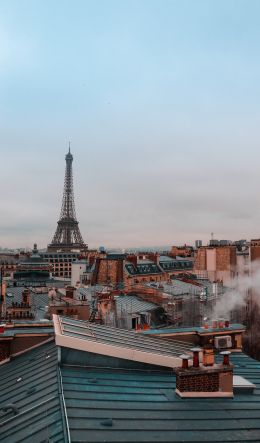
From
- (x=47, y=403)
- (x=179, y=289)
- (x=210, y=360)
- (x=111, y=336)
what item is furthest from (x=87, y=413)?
(x=179, y=289)

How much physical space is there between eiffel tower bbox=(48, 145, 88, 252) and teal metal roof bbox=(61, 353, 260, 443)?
525ft

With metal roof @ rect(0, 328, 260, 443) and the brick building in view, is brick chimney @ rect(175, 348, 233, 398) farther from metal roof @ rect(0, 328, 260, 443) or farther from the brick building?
the brick building

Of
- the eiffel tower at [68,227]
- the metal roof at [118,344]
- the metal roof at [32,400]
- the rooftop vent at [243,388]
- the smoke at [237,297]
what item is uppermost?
the eiffel tower at [68,227]

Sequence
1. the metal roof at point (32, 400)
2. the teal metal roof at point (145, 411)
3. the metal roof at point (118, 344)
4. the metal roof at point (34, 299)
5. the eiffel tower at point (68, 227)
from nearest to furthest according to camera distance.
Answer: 1. the metal roof at point (32, 400)
2. the teal metal roof at point (145, 411)
3. the metal roof at point (118, 344)
4. the metal roof at point (34, 299)
5. the eiffel tower at point (68, 227)

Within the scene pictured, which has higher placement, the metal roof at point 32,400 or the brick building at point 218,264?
the brick building at point 218,264

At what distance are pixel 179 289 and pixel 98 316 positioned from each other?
14.5 metres

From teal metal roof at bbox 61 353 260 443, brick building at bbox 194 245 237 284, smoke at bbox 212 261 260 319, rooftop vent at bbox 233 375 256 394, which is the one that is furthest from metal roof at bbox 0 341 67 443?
brick building at bbox 194 245 237 284

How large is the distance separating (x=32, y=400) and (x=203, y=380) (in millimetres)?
4074

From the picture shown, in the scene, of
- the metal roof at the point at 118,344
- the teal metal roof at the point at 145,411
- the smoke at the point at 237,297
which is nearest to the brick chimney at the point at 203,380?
the teal metal roof at the point at 145,411

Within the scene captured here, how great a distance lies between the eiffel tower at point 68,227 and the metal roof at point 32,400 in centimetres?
15777

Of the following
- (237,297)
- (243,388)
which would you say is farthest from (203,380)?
(237,297)

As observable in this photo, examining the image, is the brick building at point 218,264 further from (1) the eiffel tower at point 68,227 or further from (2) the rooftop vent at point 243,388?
(1) the eiffel tower at point 68,227

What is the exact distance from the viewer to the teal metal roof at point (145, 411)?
8820 mm

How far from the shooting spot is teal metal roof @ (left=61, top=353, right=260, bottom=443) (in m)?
8.82
